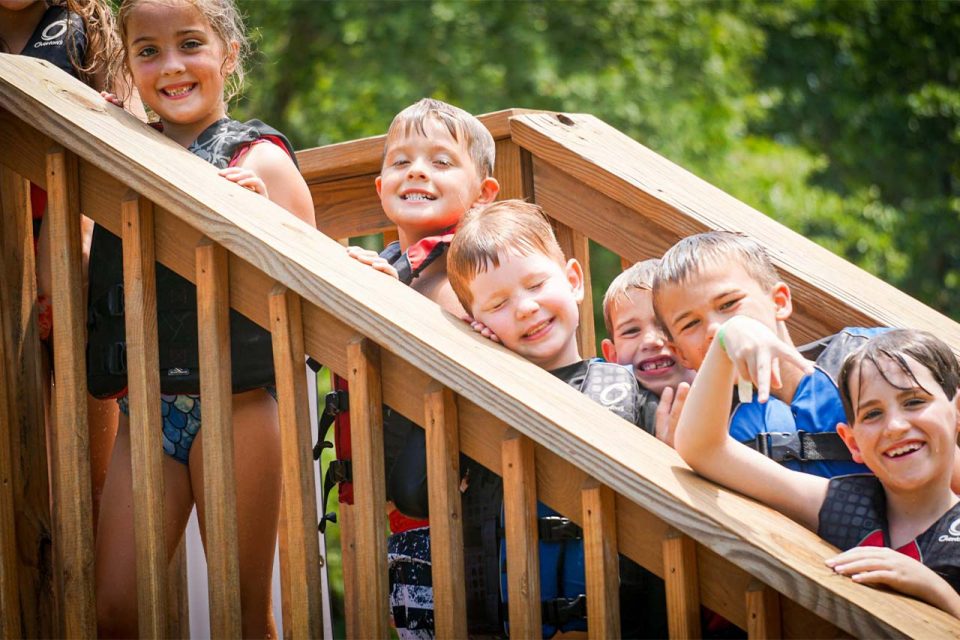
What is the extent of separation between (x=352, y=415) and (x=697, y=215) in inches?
44.1

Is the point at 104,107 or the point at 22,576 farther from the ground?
the point at 104,107

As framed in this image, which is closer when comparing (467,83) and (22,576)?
(22,576)

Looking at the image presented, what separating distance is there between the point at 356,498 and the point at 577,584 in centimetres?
51

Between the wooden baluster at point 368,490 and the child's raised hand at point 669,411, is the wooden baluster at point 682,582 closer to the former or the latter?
the child's raised hand at point 669,411

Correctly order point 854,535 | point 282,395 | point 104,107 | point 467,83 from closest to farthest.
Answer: point 854,535, point 282,395, point 104,107, point 467,83

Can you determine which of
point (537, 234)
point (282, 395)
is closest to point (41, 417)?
point (282, 395)

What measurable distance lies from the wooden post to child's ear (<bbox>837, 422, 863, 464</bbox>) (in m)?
0.50

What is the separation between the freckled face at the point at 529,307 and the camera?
2592mm

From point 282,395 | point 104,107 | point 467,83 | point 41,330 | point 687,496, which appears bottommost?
point 687,496

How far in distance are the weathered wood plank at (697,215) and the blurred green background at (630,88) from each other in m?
7.10

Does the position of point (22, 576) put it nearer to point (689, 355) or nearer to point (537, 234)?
point (537, 234)

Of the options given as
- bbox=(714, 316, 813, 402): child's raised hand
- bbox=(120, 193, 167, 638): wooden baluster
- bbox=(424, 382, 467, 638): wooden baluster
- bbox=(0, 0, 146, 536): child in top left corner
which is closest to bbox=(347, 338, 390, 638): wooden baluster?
bbox=(424, 382, 467, 638): wooden baluster

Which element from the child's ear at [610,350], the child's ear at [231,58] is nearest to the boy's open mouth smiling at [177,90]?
the child's ear at [231,58]

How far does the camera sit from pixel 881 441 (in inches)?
87.5
